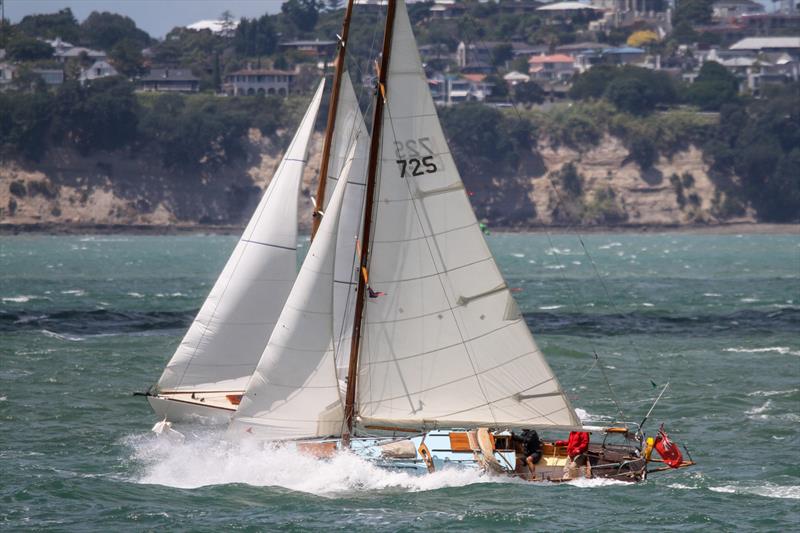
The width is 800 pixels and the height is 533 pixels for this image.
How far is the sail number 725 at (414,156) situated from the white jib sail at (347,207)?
2.05m

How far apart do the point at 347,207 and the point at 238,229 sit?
16041 cm

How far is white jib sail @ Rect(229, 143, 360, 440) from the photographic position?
86.9 feet

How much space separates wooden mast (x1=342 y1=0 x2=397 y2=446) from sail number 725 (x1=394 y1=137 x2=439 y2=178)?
0.41m

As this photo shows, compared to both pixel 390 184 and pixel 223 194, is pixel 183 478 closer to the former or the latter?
pixel 390 184

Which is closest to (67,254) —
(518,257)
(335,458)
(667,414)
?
(518,257)

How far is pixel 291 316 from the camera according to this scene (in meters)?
26.6

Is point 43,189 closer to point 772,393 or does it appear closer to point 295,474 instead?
point 772,393

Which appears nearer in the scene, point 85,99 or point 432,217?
point 432,217

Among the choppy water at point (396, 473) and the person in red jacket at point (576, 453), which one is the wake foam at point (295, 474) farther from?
the person in red jacket at point (576, 453)

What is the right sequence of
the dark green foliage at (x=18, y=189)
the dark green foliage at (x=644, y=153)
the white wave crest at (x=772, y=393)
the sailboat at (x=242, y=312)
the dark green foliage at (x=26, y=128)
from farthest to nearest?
the dark green foliage at (x=644, y=153) → the dark green foliage at (x=26, y=128) → the dark green foliage at (x=18, y=189) → the white wave crest at (x=772, y=393) → the sailboat at (x=242, y=312)

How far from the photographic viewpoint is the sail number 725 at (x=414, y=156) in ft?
85.3

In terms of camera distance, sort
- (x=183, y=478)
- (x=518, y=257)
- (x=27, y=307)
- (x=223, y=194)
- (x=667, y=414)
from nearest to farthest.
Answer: (x=183, y=478) → (x=667, y=414) → (x=27, y=307) → (x=518, y=257) → (x=223, y=194)

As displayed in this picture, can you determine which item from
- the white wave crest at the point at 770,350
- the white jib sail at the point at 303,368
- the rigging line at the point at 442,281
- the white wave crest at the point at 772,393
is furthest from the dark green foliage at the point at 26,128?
the rigging line at the point at 442,281

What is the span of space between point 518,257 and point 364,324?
111717 mm
